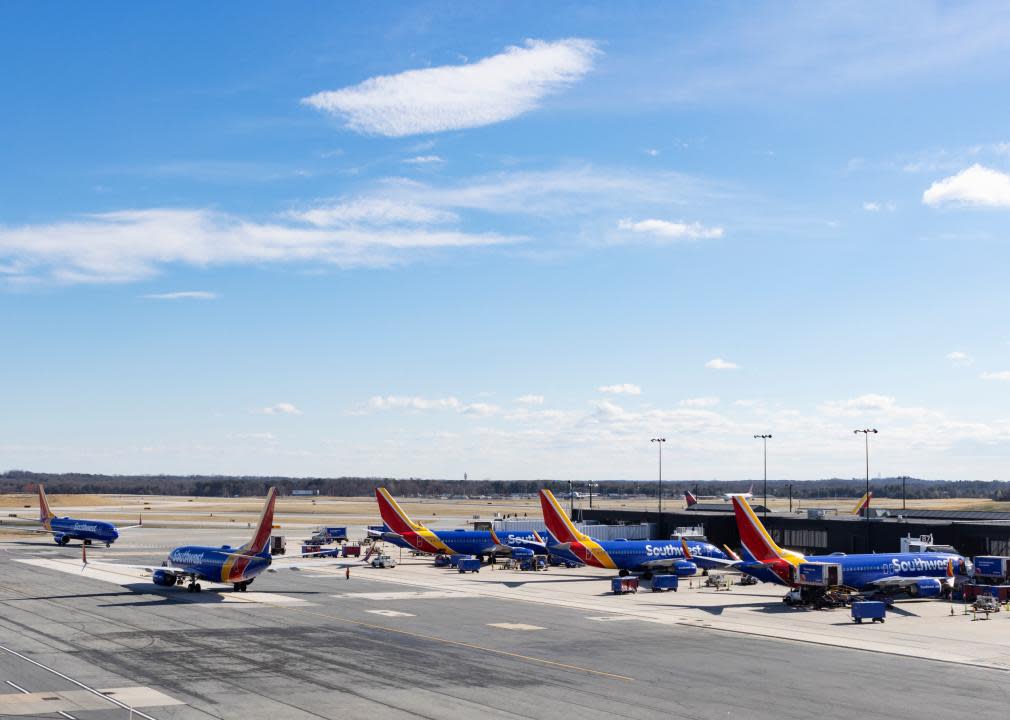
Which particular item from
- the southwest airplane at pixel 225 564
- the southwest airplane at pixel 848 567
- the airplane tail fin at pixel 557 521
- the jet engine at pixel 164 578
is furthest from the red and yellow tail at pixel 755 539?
the jet engine at pixel 164 578

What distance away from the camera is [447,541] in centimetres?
11350

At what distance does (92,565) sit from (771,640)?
76.2 m

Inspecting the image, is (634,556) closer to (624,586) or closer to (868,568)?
(624,586)

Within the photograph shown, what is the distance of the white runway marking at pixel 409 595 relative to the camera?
80.6 metres

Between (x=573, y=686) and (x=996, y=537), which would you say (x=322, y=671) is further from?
(x=996, y=537)

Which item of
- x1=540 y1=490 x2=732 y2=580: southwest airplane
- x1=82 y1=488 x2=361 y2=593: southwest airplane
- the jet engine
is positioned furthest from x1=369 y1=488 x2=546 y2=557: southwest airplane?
the jet engine

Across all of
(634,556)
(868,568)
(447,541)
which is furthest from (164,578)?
(868,568)

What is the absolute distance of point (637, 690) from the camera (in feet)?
145

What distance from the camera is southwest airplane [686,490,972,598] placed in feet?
253

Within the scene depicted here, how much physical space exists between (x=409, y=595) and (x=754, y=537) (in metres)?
29.1

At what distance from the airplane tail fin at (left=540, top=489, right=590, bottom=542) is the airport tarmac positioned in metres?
11.6

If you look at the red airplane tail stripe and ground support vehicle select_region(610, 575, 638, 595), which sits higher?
the red airplane tail stripe

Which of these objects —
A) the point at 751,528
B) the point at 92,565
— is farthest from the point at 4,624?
the point at 751,528

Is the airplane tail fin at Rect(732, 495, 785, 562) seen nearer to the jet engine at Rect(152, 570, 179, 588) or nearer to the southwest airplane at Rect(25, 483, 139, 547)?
the jet engine at Rect(152, 570, 179, 588)
